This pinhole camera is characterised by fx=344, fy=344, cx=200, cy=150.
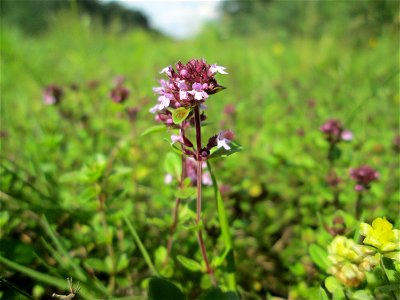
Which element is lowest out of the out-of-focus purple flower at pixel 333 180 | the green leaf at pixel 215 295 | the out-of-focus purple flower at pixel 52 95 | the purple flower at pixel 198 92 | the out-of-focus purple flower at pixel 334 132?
the green leaf at pixel 215 295

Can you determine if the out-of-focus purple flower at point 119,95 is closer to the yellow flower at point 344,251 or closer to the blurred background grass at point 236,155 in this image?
the blurred background grass at point 236,155

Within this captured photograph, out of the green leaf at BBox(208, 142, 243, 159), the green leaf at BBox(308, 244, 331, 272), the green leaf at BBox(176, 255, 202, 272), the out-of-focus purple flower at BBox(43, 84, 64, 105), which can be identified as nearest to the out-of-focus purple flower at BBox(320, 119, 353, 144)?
the green leaf at BBox(308, 244, 331, 272)

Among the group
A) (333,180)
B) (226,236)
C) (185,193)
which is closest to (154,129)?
(185,193)

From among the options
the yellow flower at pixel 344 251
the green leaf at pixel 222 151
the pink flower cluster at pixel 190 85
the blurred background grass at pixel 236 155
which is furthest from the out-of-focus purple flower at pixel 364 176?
the pink flower cluster at pixel 190 85

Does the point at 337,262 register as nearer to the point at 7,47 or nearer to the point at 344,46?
the point at 7,47

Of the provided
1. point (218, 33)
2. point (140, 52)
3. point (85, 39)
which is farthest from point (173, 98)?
point (218, 33)

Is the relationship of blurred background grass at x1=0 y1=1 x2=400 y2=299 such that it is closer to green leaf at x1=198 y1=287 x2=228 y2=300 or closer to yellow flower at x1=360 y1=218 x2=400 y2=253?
green leaf at x1=198 y1=287 x2=228 y2=300
